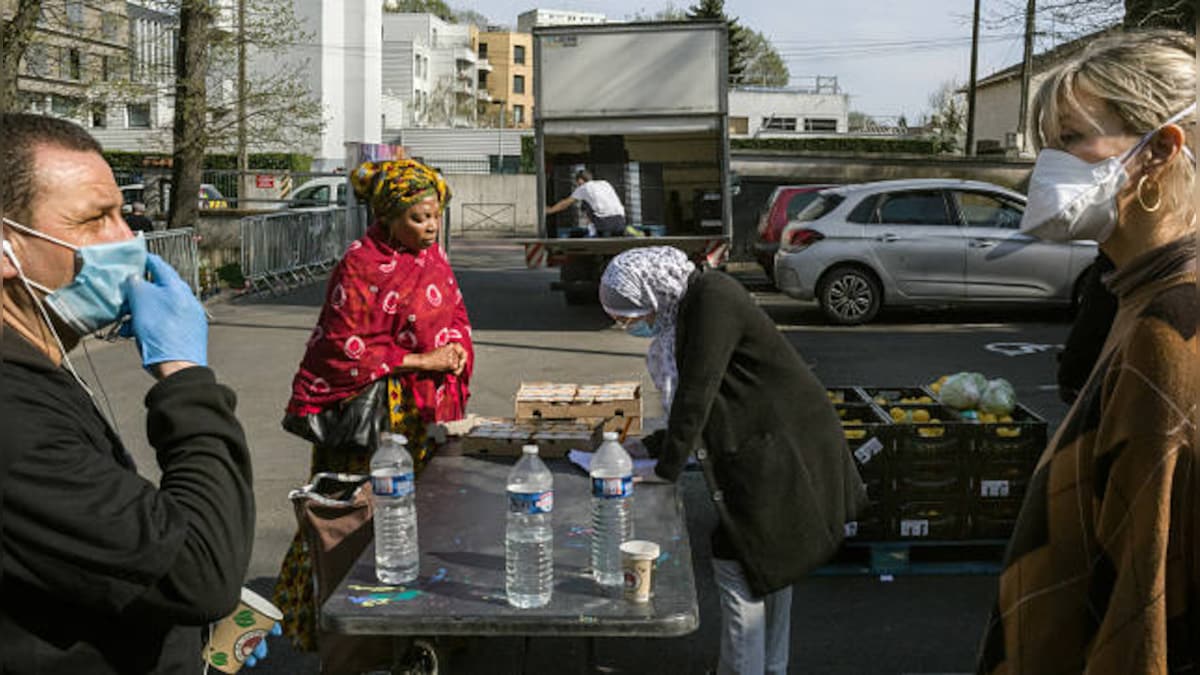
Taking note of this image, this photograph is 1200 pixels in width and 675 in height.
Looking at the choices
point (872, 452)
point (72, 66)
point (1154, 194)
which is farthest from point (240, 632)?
point (72, 66)

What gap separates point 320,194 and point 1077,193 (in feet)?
96.5

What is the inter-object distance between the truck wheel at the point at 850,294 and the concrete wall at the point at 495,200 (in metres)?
25.1

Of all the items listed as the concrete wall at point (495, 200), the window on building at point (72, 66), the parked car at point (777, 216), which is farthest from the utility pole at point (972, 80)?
the window on building at point (72, 66)

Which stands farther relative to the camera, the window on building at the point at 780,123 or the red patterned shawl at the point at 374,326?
the window on building at the point at 780,123

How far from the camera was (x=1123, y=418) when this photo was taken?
5.25 feet

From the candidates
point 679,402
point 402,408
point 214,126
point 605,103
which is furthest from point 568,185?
point 679,402

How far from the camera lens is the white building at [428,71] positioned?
3009 inches

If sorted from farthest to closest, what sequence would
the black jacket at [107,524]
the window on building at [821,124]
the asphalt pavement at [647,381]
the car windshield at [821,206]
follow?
the window on building at [821,124] → the car windshield at [821,206] → the asphalt pavement at [647,381] → the black jacket at [107,524]

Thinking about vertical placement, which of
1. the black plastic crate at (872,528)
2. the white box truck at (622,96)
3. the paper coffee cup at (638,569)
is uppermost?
the white box truck at (622,96)

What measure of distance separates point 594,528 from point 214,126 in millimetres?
17315

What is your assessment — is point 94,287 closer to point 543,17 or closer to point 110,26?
point 110,26

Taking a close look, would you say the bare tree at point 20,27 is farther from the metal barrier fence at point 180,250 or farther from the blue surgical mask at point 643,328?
the blue surgical mask at point 643,328

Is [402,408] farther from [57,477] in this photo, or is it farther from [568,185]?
[568,185]

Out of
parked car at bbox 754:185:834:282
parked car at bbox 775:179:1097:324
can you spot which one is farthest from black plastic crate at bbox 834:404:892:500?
parked car at bbox 754:185:834:282
